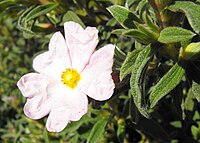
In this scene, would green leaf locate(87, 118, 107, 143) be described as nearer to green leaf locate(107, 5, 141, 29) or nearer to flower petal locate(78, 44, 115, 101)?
flower petal locate(78, 44, 115, 101)

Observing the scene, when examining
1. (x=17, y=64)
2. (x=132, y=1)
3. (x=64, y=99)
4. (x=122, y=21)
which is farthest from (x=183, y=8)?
(x=17, y=64)

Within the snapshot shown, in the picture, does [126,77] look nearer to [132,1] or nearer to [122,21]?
[122,21]

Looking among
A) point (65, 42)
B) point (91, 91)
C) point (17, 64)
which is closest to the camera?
point (91, 91)

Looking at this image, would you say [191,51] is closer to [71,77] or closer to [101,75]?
[101,75]

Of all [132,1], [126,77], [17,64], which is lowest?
[17,64]

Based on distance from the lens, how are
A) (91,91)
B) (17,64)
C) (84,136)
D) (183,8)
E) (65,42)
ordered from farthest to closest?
(17,64) → (84,136) → (65,42) → (91,91) → (183,8)

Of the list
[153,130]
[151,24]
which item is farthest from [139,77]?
[153,130]

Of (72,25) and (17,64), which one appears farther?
(17,64)
